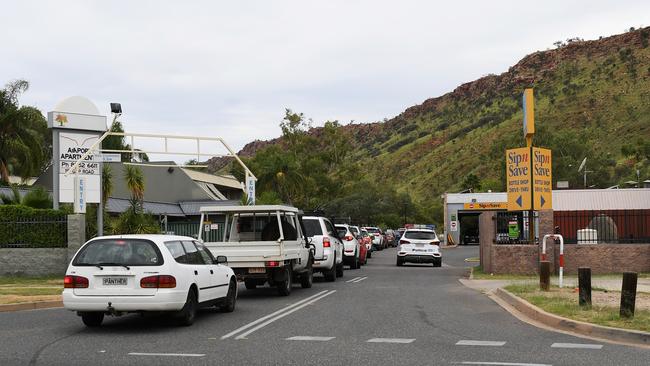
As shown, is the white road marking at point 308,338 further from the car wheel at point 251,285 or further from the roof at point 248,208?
the car wheel at point 251,285

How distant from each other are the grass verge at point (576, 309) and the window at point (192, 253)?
245 inches

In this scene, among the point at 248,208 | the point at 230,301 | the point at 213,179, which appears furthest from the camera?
the point at 213,179

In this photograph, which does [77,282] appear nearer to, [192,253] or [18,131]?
[192,253]

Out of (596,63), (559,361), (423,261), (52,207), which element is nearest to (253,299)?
(559,361)

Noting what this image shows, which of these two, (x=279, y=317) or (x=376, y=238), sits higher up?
(x=376, y=238)

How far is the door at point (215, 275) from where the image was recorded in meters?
13.6

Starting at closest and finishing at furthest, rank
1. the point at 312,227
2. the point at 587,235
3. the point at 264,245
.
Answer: the point at 264,245 < the point at 312,227 < the point at 587,235

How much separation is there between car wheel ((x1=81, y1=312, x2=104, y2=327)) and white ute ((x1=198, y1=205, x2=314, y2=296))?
4.55 meters

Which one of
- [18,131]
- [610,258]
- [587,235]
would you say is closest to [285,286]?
[610,258]

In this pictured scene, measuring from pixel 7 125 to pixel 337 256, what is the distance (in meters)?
28.1

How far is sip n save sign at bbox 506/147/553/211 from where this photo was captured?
24453mm

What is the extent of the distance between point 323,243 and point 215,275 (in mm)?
9028

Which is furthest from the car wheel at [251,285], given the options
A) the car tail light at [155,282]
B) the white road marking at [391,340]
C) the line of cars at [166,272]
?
the white road marking at [391,340]

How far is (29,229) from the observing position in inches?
972
